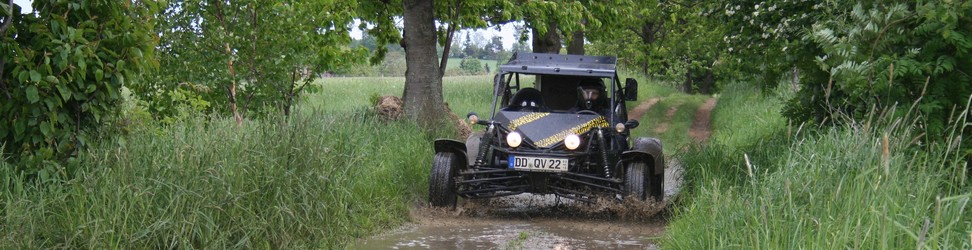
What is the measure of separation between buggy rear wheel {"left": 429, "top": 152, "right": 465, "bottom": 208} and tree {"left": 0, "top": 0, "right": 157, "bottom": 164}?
3848 millimetres

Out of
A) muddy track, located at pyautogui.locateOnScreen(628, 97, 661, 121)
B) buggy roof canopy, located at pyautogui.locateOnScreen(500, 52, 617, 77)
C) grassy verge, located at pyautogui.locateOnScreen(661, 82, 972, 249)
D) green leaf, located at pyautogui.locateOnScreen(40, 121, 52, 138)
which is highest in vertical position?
buggy roof canopy, located at pyautogui.locateOnScreen(500, 52, 617, 77)

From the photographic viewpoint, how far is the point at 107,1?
777 centimetres

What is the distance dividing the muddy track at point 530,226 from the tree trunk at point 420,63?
17.2ft

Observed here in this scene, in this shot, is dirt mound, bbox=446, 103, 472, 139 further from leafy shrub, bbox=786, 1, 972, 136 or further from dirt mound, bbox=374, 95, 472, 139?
leafy shrub, bbox=786, 1, 972, 136

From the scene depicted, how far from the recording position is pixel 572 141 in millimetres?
11406

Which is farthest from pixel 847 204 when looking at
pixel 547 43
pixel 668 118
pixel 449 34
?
pixel 668 118

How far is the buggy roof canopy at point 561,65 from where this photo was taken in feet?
40.0

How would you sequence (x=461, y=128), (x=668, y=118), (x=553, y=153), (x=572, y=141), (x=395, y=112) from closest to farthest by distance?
(x=553, y=153) < (x=572, y=141) < (x=461, y=128) < (x=395, y=112) < (x=668, y=118)

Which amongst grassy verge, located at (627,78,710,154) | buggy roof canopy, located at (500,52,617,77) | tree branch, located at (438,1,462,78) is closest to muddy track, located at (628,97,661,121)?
grassy verge, located at (627,78,710,154)

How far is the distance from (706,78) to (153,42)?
146ft

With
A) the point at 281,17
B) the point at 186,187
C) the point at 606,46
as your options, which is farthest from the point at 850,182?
the point at 606,46

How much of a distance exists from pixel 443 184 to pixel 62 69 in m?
4.63

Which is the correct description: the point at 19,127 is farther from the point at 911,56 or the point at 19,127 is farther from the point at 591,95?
the point at 591,95

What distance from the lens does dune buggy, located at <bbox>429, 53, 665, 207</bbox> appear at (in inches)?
443
